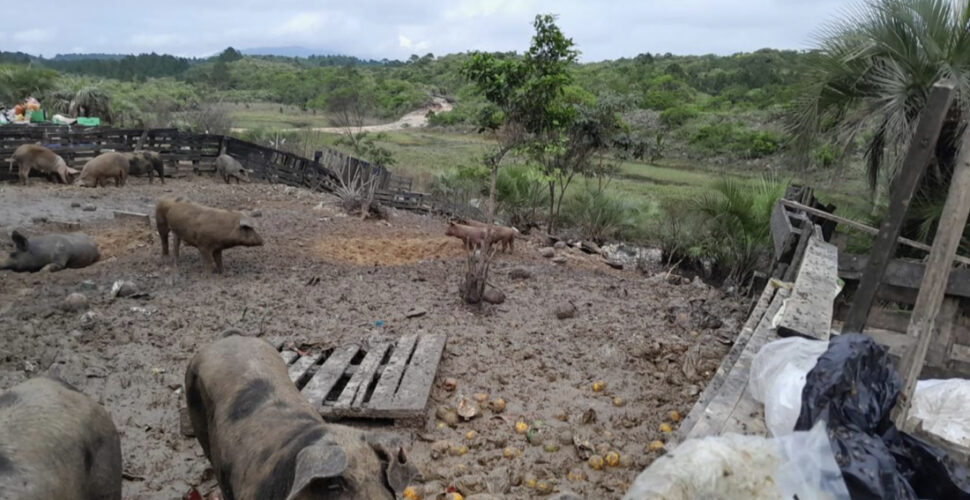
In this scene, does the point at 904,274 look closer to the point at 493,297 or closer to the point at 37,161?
Result: the point at 493,297

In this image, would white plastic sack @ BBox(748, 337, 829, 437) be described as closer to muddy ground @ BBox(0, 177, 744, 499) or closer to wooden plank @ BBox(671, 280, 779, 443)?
wooden plank @ BBox(671, 280, 779, 443)

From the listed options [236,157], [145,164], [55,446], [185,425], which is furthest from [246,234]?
[236,157]

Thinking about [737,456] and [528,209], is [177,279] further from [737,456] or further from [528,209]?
[528,209]

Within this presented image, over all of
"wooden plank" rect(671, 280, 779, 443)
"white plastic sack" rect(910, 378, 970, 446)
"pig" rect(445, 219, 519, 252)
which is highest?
"wooden plank" rect(671, 280, 779, 443)

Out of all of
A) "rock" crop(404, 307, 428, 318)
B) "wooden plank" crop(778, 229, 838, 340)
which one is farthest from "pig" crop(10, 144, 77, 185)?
"wooden plank" crop(778, 229, 838, 340)

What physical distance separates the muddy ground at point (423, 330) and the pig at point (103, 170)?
380cm

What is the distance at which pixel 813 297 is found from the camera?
4492mm

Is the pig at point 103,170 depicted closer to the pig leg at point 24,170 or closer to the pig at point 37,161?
the pig at point 37,161

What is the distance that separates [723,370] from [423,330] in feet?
10.6

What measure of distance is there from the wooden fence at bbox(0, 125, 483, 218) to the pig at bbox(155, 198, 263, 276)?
24.0 ft

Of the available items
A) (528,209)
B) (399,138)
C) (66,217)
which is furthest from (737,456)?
(399,138)

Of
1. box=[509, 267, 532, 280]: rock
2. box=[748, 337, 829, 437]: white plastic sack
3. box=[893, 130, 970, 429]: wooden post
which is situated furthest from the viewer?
box=[509, 267, 532, 280]: rock

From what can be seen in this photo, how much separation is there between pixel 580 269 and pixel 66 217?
9.29 metres

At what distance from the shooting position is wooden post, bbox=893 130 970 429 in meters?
3.47
